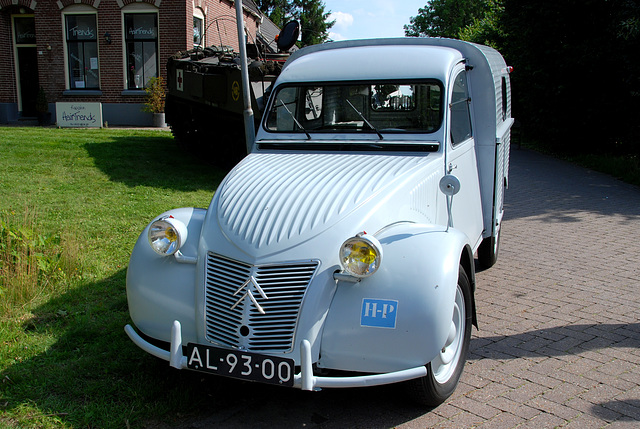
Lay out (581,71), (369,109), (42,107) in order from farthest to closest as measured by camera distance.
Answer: (42,107)
(581,71)
(369,109)

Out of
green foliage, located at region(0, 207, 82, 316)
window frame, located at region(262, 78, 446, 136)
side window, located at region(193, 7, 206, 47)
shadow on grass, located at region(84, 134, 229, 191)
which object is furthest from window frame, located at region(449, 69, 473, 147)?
side window, located at region(193, 7, 206, 47)

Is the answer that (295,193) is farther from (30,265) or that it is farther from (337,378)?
(30,265)

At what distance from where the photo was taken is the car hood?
3461mm

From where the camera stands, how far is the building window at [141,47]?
779 inches

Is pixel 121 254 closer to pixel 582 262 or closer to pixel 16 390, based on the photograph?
pixel 16 390

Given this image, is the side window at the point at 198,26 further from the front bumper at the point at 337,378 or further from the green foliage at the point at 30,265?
the front bumper at the point at 337,378

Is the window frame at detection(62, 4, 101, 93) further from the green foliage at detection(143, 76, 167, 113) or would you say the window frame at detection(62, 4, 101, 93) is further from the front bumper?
the front bumper

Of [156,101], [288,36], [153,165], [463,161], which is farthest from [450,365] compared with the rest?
[156,101]

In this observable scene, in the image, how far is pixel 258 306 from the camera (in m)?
3.23

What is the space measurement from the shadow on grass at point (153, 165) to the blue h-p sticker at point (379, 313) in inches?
293

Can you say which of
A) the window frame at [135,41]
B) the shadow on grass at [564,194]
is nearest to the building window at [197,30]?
the window frame at [135,41]

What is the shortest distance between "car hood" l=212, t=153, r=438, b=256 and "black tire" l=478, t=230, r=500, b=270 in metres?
2.09

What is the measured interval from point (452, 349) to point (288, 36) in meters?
3.95

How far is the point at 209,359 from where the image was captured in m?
3.18
